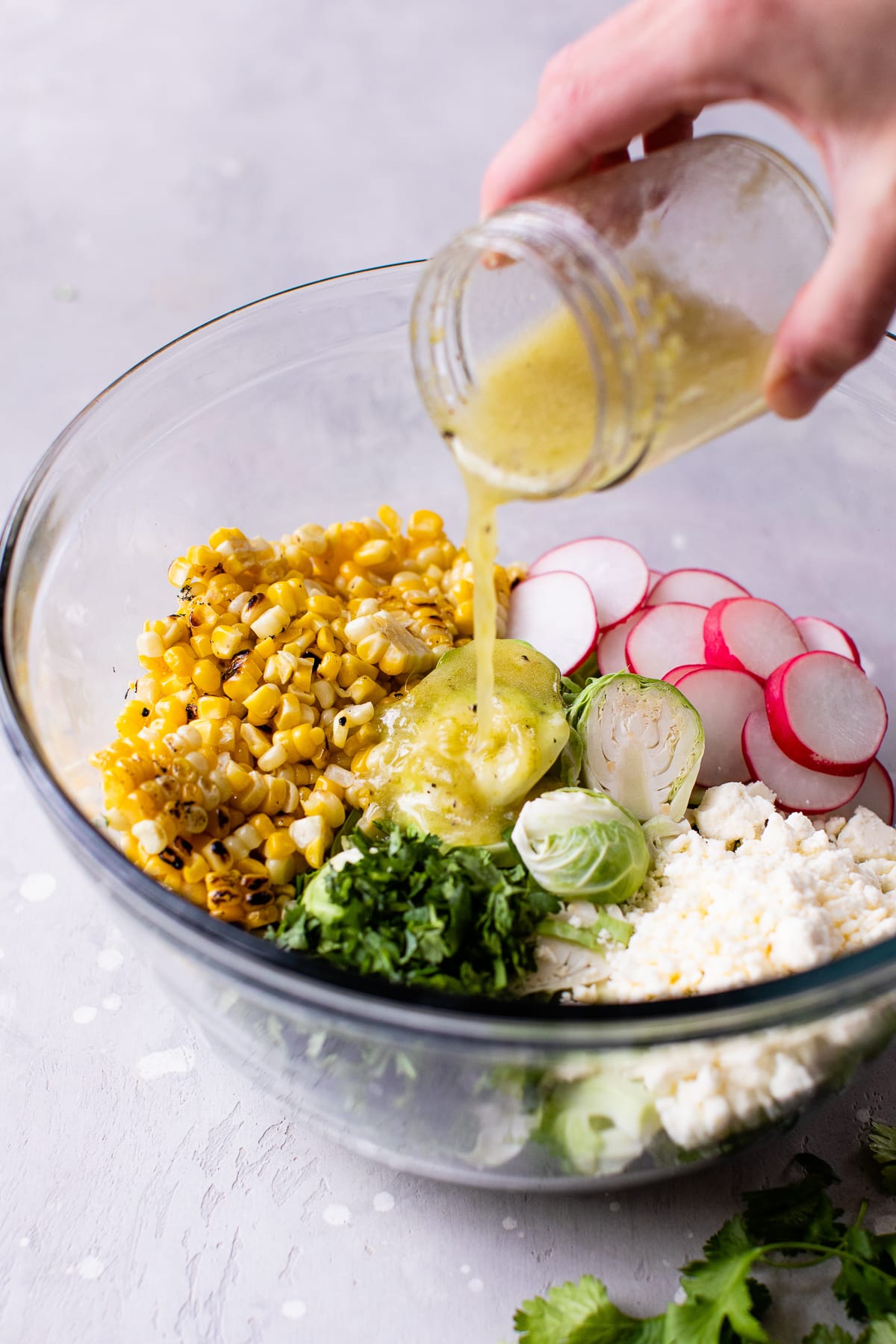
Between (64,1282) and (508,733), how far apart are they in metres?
1.23

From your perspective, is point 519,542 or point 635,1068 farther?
point 519,542

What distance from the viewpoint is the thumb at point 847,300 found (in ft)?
4.91

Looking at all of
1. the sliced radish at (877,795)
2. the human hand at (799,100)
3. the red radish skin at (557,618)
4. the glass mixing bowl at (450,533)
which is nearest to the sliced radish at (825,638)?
the glass mixing bowl at (450,533)

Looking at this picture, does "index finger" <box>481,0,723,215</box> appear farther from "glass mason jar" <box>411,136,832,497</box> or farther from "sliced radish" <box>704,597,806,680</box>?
"sliced radish" <box>704,597,806,680</box>

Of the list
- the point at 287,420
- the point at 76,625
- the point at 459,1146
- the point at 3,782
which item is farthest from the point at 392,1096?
the point at 287,420

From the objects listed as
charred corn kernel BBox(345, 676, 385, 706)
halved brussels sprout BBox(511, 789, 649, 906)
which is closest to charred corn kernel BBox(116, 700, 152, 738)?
charred corn kernel BBox(345, 676, 385, 706)

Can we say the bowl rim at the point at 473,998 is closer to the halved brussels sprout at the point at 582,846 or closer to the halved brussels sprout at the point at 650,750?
the halved brussels sprout at the point at 582,846

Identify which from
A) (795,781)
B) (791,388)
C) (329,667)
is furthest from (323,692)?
(791,388)

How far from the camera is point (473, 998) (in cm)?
146

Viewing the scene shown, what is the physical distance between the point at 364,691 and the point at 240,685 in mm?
257

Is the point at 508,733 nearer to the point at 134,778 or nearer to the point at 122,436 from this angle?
the point at 134,778

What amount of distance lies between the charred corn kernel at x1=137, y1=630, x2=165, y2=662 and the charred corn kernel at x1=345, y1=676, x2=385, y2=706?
1.30 ft

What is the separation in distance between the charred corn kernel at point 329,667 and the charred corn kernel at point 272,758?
0.20 meters

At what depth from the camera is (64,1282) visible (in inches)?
76.7
